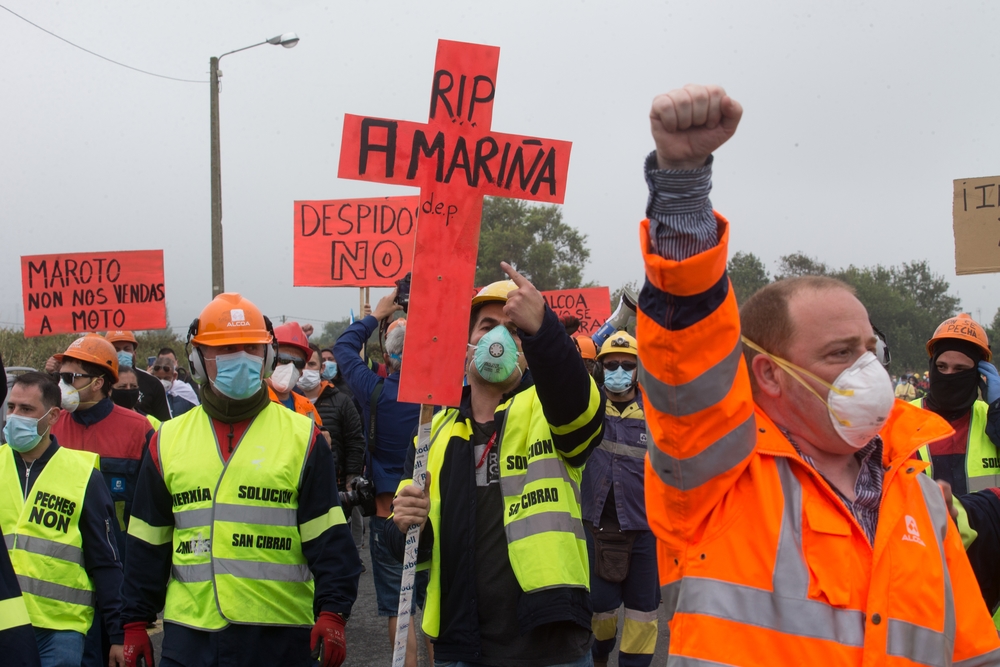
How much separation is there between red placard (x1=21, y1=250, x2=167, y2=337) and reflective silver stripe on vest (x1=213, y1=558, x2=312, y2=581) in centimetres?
616

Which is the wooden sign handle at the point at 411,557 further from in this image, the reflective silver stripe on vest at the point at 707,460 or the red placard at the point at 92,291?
the red placard at the point at 92,291

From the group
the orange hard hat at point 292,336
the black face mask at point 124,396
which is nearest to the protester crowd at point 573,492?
the orange hard hat at point 292,336

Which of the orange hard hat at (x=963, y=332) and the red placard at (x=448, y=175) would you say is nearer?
the red placard at (x=448, y=175)

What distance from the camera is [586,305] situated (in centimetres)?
1233

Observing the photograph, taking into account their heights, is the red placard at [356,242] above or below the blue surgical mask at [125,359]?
above

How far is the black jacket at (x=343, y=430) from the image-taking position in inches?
293

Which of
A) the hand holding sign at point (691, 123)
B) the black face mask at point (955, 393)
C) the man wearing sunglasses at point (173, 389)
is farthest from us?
the man wearing sunglasses at point (173, 389)

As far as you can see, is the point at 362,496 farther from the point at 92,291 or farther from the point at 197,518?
the point at 92,291

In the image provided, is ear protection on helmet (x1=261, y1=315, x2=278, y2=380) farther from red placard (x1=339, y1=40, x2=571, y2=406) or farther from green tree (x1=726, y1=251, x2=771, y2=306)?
green tree (x1=726, y1=251, x2=771, y2=306)

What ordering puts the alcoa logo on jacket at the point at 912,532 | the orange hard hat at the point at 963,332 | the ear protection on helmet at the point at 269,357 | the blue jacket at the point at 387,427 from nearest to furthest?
the alcoa logo on jacket at the point at 912,532 < the ear protection on helmet at the point at 269,357 < the orange hard hat at the point at 963,332 < the blue jacket at the point at 387,427

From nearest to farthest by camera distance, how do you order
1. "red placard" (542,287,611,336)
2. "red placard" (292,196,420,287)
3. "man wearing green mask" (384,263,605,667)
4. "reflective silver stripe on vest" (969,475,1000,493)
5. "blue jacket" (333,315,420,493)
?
1. "man wearing green mask" (384,263,605,667)
2. "reflective silver stripe on vest" (969,475,1000,493)
3. "blue jacket" (333,315,420,493)
4. "red placard" (292,196,420,287)
5. "red placard" (542,287,611,336)

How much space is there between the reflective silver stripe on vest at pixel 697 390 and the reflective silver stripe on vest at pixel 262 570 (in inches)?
87.3

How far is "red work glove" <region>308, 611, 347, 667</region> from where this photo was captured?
3254 mm

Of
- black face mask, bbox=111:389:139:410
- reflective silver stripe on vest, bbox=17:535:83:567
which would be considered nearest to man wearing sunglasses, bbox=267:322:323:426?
black face mask, bbox=111:389:139:410
